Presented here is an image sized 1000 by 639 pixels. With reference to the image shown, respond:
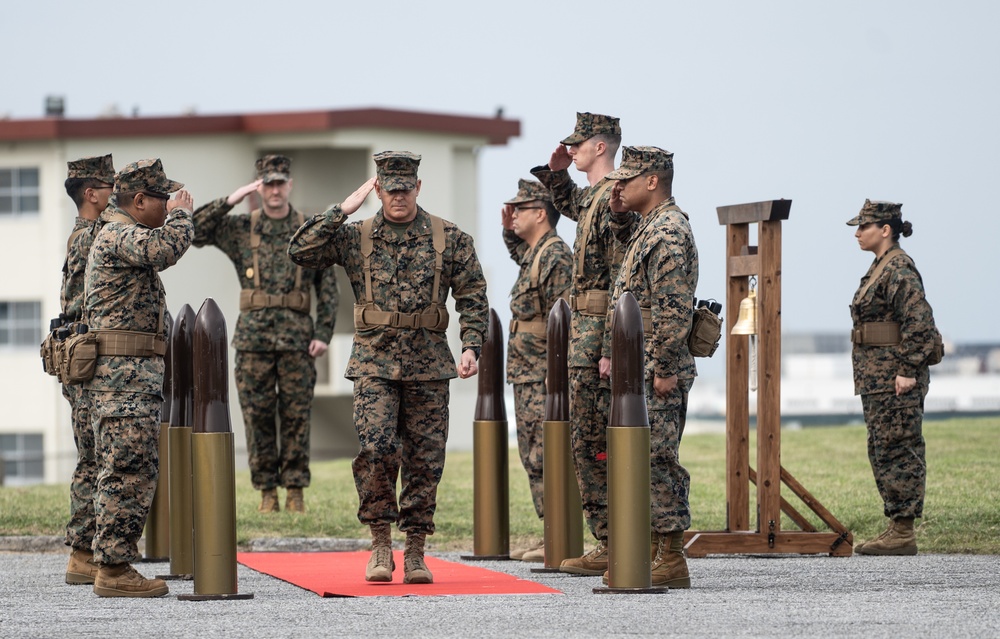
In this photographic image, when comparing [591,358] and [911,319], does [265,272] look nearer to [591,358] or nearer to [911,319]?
[591,358]

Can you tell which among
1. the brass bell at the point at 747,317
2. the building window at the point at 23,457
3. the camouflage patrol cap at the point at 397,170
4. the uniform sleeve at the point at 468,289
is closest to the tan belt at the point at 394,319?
the uniform sleeve at the point at 468,289

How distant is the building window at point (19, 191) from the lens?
1442 inches

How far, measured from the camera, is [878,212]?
40.1 ft

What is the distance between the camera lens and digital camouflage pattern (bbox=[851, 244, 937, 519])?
1196cm

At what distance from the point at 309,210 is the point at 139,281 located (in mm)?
27671

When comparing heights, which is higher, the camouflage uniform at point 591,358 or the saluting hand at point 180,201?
the saluting hand at point 180,201

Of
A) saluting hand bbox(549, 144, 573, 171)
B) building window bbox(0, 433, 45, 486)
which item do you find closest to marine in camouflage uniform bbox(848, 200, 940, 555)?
saluting hand bbox(549, 144, 573, 171)

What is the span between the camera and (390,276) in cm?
972

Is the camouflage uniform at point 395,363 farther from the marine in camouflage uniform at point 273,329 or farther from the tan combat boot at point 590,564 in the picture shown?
the marine in camouflage uniform at point 273,329

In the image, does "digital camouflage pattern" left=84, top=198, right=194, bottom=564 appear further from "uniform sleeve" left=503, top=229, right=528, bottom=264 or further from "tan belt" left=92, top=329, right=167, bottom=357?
"uniform sleeve" left=503, top=229, right=528, bottom=264

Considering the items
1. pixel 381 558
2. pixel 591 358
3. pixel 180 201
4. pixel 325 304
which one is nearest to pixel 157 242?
pixel 180 201

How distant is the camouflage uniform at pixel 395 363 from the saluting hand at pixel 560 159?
1050 mm

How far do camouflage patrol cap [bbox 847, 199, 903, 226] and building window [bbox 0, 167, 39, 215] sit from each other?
2740 cm

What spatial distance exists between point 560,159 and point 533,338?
192 cm
